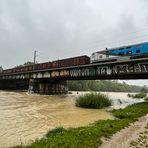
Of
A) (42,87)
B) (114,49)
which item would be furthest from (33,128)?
(42,87)

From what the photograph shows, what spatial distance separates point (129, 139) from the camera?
399 inches

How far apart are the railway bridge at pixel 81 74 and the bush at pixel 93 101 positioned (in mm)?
7473

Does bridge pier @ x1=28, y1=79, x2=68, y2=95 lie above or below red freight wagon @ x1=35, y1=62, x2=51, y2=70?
below

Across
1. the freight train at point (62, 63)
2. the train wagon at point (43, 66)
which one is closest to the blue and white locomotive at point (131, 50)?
the freight train at point (62, 63)

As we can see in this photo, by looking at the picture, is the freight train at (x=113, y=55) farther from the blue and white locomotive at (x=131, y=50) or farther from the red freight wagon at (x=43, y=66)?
the red freight wagon at (x=43, y=66)

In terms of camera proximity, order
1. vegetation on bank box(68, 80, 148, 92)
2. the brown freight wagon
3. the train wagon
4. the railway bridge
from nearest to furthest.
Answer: the railway bridge, the brown freight wagon, the train wagon, vegetation on bank box(68, 80, 148, 92)

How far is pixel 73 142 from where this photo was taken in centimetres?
895

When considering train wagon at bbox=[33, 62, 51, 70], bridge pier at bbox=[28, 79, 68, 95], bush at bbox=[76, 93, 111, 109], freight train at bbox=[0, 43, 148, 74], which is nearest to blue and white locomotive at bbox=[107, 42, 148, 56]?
freight train at bbox=[0, 43, 148, 74]

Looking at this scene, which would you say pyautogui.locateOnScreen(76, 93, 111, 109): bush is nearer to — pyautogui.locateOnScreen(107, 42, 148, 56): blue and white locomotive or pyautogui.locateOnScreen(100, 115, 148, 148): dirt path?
pyautogui.locateOnScreen(107, 42, 148, 56): blue and white locomotive

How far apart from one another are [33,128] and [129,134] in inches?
262

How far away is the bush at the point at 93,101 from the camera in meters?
26.8

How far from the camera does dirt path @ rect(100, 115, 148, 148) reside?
915 centimetres

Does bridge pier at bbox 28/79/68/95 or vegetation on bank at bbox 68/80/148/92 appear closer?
bridge pier at bbox 28/79/68/95

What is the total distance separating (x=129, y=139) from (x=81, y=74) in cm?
3288
